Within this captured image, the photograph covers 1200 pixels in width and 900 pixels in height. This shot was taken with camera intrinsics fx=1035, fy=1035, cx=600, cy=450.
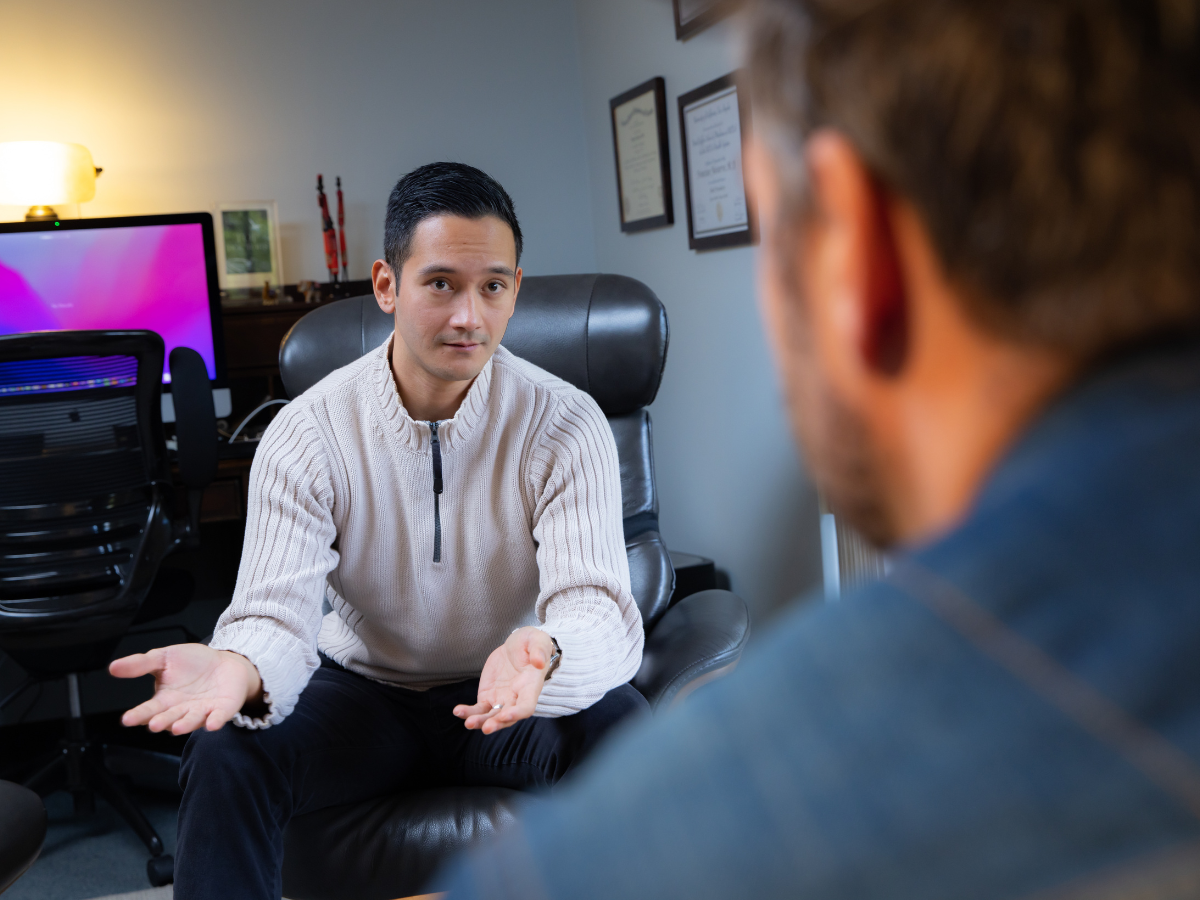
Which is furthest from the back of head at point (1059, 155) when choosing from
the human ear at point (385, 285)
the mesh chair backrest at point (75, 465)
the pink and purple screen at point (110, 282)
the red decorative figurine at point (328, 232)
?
the red decorative figurine at point (328, 232)

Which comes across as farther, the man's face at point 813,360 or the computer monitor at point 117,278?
the computer monitor at point 117,278

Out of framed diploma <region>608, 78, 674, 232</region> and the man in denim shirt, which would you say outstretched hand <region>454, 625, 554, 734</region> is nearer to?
the man in denim shirt

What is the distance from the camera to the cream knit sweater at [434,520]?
56.5 inches

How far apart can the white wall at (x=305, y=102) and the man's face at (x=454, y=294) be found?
1754 millimetres

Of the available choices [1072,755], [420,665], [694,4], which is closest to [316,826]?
[420,665]

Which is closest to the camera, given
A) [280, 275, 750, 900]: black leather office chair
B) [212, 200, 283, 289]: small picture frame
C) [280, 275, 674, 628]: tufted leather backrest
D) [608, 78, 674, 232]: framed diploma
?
[280, 275, 750, 900]: black leather office chair

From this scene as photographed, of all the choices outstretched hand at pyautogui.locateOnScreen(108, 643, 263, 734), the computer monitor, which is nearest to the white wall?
the computer monitor

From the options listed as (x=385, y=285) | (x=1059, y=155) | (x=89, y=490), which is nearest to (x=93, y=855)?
(x=89, y=490)

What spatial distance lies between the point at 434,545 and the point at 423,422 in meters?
0.18

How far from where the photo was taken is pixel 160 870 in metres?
1.98

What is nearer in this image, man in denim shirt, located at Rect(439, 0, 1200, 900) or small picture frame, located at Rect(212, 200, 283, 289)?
man in denim shirt, located at Rect(439, 0, 1200, 900)

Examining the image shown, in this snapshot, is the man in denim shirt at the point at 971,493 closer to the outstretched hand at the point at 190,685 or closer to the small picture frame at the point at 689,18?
the outstretched hand at the point at 190,685

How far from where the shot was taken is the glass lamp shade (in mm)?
2672

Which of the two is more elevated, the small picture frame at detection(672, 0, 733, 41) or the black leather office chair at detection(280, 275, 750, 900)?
the small picture frame at detection(672, 0, 733, 41)
